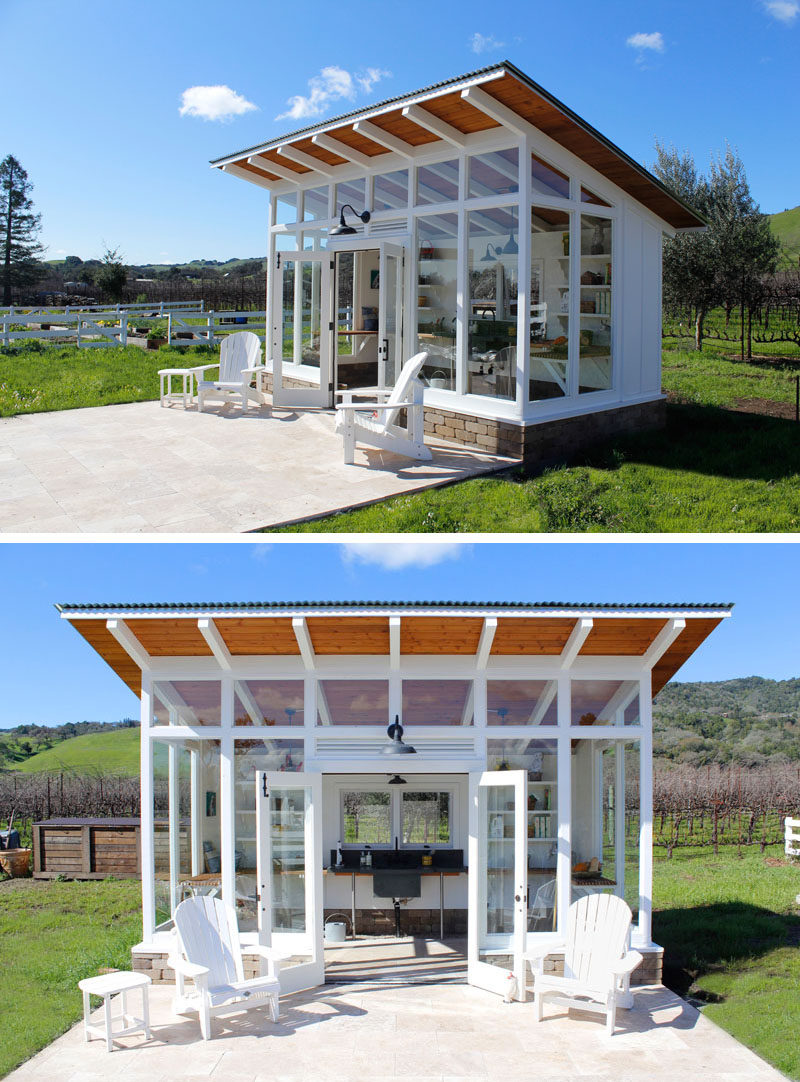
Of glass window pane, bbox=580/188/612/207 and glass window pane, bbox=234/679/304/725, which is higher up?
glass window pane, bbox=580/188/612/207

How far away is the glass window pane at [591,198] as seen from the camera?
9648 millimetres

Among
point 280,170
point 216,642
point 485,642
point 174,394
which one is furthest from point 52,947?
point 280,170

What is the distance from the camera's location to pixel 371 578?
3962 centimetres

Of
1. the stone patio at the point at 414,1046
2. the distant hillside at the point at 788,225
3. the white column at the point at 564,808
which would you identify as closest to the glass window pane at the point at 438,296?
the white column at the point at 564,808

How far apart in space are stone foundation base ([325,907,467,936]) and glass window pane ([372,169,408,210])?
7.57m

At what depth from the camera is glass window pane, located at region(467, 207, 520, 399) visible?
899 centimetres

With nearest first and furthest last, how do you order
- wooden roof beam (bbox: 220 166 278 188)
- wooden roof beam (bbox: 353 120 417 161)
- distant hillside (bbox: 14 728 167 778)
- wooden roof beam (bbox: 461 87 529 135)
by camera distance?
1. wooden roof beam (bbox: 461 87 529 135)
2. wooden roof beam (bbox: 353 120 417 161)
3. wooden roof beam (bbox: 220 166 278 188)
4. distant hillside (bbox: 14 728 167 778)

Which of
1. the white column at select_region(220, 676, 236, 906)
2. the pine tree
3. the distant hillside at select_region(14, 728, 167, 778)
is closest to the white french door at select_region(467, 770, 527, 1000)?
the white column at select_region(220, 676, 236, 906)

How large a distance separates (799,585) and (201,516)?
36.4 metres

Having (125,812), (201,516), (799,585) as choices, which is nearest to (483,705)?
(201,516)

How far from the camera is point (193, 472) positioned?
8602mm

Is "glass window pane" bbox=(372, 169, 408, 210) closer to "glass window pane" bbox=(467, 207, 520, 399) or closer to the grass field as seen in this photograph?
"glass window pane" bbox=(467, 207, 520, 399)

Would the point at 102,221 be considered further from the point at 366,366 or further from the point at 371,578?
the point at 366,366

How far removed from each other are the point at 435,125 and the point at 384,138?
0.92 metres
